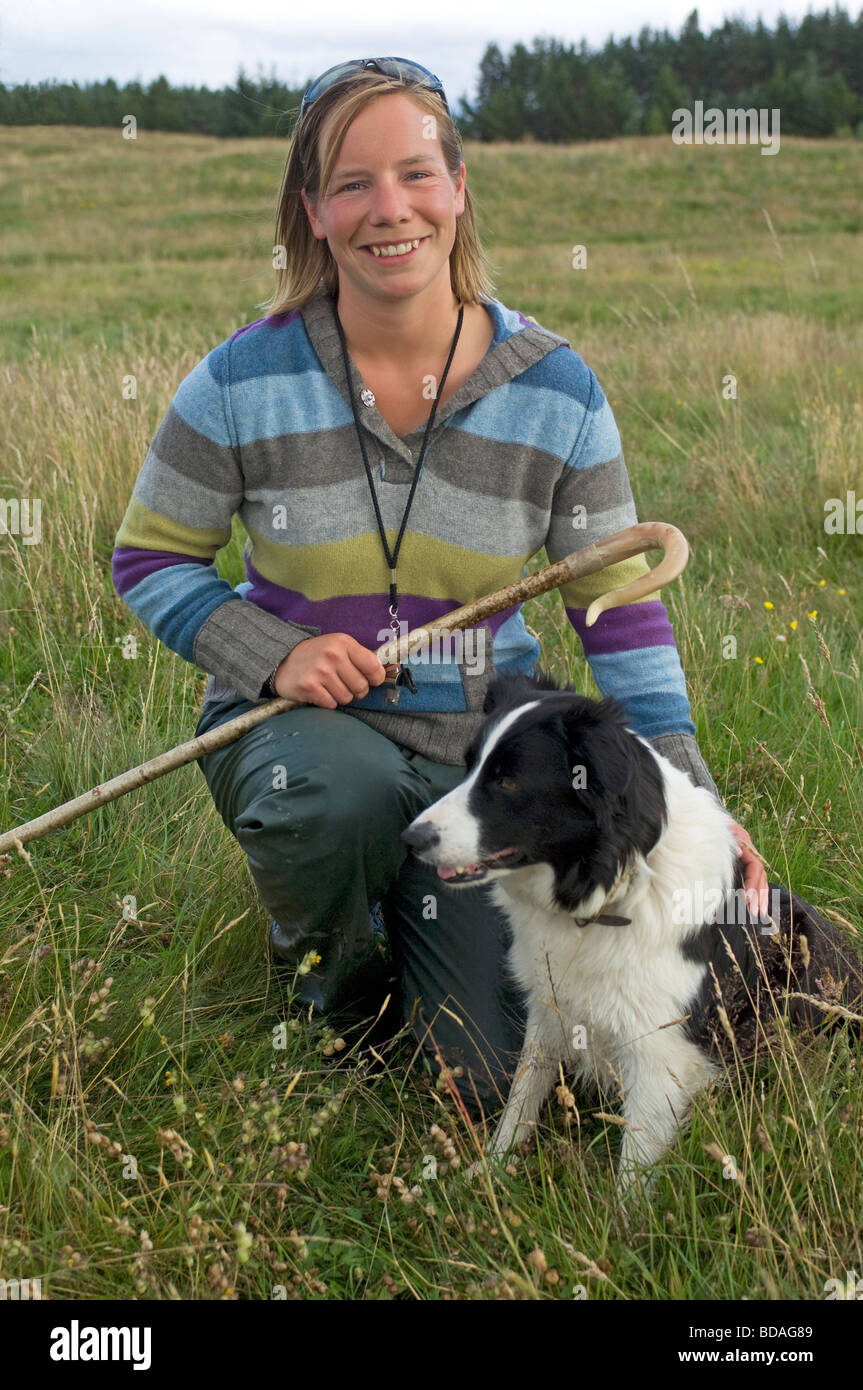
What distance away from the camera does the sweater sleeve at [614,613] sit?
278cm

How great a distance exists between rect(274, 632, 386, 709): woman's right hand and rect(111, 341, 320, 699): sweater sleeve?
2.3 inches

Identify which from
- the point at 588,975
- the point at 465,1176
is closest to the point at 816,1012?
the point at 588,975

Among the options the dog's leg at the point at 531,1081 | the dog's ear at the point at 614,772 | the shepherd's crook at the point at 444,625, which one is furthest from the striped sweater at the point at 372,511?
the dog's leg at the point at 531,1081

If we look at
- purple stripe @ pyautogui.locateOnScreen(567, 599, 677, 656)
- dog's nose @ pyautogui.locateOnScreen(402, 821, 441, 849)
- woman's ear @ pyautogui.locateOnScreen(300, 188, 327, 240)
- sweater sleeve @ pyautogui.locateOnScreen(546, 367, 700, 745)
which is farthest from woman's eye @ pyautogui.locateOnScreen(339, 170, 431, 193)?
dog's nose @ pyautogui.locateOnScreen(402, 821, 441, 849)

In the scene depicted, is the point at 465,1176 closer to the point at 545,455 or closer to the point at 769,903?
the point at 769,903

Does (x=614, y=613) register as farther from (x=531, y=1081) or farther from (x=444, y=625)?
(x=531, y=1081)

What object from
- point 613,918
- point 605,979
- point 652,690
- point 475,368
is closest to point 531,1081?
point 605,979

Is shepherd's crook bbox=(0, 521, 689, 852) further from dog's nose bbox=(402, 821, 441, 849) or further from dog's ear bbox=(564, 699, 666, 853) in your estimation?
dog's nose bbox=(402, 821, 441, 849)

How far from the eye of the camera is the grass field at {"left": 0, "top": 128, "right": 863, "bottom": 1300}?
1980mm

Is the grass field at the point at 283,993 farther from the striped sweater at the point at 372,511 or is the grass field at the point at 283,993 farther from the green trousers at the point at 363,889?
the striped sweater at the point at 372,511

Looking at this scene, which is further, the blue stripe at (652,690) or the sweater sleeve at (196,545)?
the blue stripe at (652,690)

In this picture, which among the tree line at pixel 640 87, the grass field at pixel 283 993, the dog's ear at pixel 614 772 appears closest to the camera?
the grass field at pixel 283 993

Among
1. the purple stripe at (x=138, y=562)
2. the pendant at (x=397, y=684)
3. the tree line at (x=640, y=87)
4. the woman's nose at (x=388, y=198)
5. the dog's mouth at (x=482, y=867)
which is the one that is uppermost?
the tree line at (x=640, y=87)

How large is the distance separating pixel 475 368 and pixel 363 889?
1.32 metres
